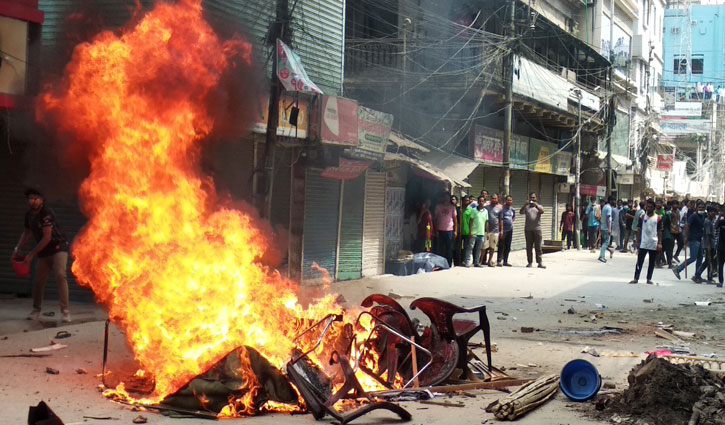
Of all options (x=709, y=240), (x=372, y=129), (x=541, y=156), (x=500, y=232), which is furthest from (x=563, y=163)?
(x=372, y=129)

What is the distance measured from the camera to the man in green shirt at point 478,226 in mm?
17500

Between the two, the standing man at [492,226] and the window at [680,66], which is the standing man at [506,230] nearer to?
the standing man at [492,226]

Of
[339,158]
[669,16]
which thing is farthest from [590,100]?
[669,16]

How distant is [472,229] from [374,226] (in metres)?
2.90

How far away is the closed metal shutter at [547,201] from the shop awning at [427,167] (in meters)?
13.0

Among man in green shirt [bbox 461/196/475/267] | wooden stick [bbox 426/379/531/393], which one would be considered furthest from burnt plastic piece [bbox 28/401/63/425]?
man in green shirt [bbox 461/196/475/267]

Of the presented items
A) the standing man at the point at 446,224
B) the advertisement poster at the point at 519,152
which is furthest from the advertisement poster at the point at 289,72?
the advertisement poster at the point at 519,152

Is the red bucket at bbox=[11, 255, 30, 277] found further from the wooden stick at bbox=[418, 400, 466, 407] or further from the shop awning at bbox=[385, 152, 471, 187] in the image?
the shop awning at bbox=[385, 152, 471, 187]

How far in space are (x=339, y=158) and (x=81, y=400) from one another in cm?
884

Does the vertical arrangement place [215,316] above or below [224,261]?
below

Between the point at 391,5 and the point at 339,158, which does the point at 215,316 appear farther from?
the point at 391,5

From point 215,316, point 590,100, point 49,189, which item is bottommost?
point 215,316

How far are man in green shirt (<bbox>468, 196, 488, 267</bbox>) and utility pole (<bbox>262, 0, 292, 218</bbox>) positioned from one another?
7.25 m

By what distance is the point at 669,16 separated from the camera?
66812 millimetres
